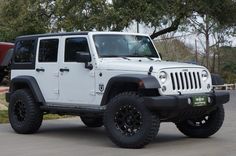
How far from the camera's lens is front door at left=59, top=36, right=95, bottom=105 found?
10789mm

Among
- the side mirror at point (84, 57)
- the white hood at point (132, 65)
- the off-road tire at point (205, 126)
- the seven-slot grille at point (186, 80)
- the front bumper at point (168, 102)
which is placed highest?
the side mirror at point (84, 57)

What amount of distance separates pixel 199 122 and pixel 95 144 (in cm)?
216

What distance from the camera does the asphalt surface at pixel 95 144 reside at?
9461 millimetres

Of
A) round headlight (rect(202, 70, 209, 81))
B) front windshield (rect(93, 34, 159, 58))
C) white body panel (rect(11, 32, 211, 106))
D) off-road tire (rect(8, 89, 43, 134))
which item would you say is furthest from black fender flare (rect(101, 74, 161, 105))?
off-road tire (rect(8, 89, 43, 134))

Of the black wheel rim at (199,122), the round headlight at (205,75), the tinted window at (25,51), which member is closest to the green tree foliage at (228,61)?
the tinted window at (25,51)

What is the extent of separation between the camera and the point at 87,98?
1081cm

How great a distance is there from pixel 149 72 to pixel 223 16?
23.0m

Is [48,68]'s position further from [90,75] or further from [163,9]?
[163,9]

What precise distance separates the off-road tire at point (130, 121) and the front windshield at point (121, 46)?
4.06ft

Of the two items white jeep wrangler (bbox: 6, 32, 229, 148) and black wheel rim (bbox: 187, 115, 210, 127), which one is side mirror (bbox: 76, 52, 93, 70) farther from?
black wheel rim (bbox: 187, 115, 210, 127)

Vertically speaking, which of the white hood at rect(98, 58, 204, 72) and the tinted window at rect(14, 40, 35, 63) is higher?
the tinted window at rect(14, 40, 35, 63)

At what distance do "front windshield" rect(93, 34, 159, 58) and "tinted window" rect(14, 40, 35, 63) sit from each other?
1857mm

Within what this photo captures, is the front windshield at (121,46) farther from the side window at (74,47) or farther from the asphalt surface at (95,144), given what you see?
the asphalt surface at (95,144)

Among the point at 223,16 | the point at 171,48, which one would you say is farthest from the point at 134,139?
the point at 171,48
